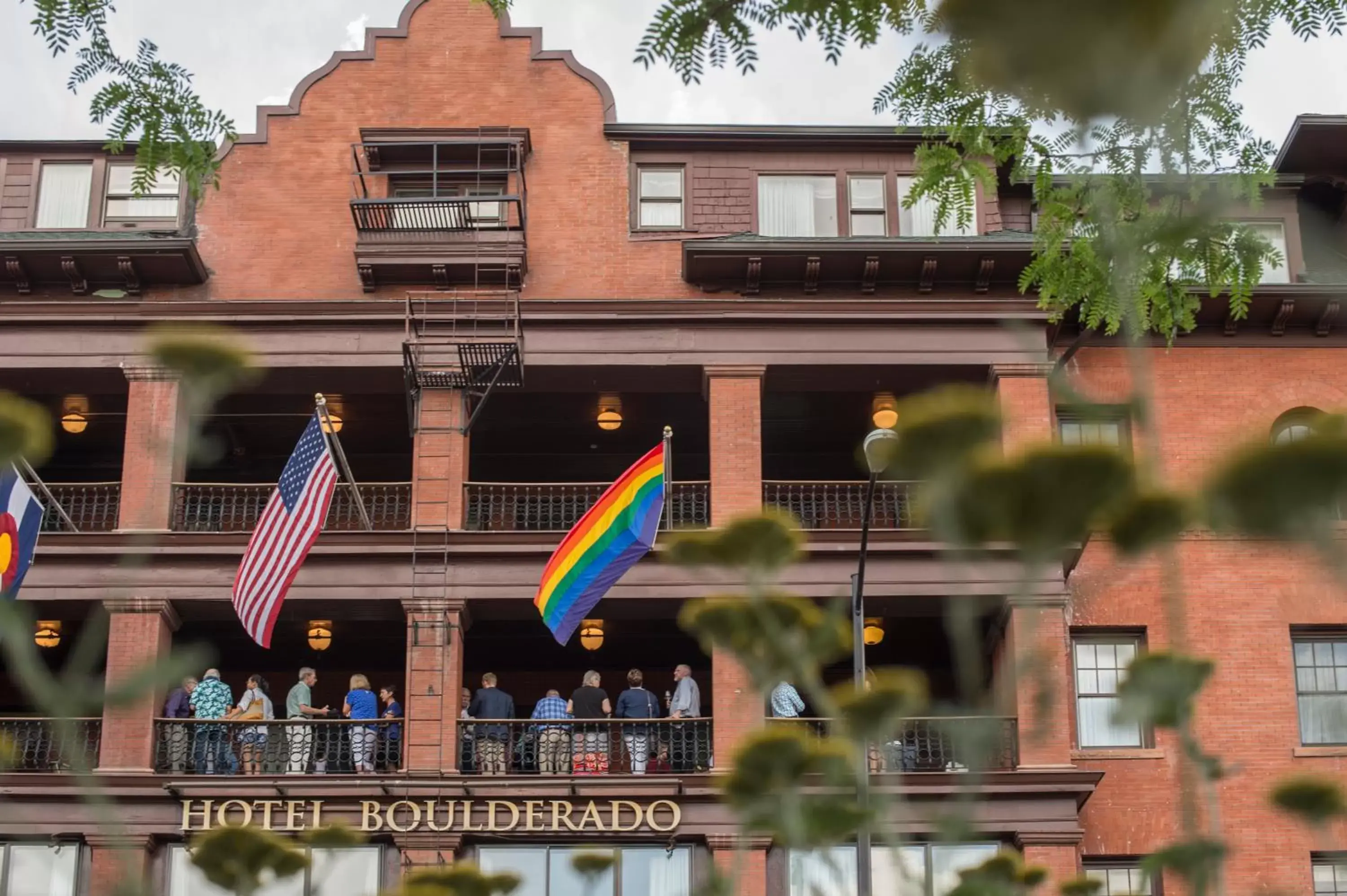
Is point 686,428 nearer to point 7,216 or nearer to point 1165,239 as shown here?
point 7,216

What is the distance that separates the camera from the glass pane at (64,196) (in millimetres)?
33281

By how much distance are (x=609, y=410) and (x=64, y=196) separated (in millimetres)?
9634

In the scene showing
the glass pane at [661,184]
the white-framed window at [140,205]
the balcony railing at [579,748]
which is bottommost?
the balcony railing at [579,748]

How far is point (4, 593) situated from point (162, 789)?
4425 millimetres

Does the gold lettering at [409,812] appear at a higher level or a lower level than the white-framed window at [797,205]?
lower

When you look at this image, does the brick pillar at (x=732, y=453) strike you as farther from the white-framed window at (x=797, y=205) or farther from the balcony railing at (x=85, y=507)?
the balcony railing at (x=85, y=507)

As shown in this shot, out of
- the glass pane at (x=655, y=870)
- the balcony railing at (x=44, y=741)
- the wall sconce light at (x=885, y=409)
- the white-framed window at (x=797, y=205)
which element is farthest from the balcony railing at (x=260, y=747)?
the white-framed window at (x=797, y=205)

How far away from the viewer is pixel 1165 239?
788cm

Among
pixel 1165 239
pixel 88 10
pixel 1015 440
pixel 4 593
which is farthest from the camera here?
pixel 1015 440

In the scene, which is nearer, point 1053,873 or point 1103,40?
point 1103,40

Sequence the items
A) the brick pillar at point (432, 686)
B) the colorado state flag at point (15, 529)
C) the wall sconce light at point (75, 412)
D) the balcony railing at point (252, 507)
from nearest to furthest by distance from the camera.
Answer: the colorado state flag at point (15, 529) → the brick pillar at point (432, 686) → the balcony railing at point (252, 507) → the wall sconce light at point (75, 412)

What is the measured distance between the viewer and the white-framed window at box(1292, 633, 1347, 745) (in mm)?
31469

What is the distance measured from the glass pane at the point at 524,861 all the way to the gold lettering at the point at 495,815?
0.32m

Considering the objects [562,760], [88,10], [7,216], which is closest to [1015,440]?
[562,760]
